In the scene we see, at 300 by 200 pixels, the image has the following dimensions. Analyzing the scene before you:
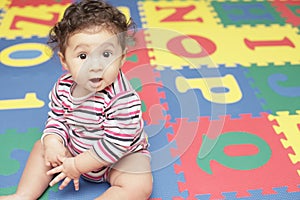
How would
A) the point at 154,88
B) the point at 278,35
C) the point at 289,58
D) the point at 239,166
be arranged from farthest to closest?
the point at 278,35 < the point at 289,58 < the point at 154,88 < the point at 239,166

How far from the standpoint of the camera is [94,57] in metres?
0.77

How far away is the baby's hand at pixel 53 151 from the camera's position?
0.85 m

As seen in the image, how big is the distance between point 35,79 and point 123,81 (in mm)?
452

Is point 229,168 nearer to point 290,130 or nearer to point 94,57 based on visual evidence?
point 290,130

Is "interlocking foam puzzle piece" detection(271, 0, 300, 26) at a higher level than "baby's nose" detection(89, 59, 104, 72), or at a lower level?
higher

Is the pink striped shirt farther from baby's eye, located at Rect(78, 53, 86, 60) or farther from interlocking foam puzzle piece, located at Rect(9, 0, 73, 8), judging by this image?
interlocking foam puzzle piece, located at Rect(9, 0, 73, 8)

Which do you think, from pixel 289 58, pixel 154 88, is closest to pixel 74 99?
pixel 154 88

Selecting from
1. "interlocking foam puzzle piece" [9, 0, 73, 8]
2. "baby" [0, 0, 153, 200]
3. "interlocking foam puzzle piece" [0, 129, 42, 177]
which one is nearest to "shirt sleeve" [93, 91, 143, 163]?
"baby" [0, 0, 153, 200]

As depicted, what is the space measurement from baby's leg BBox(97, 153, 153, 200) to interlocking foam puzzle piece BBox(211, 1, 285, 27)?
29.9 inches

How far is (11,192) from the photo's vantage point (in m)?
0.88

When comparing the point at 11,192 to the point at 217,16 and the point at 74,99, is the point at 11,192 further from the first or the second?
the point at 217,16

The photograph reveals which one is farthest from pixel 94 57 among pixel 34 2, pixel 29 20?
pixel 34 2

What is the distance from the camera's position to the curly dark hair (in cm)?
77

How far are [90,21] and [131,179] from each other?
0.32 metres
